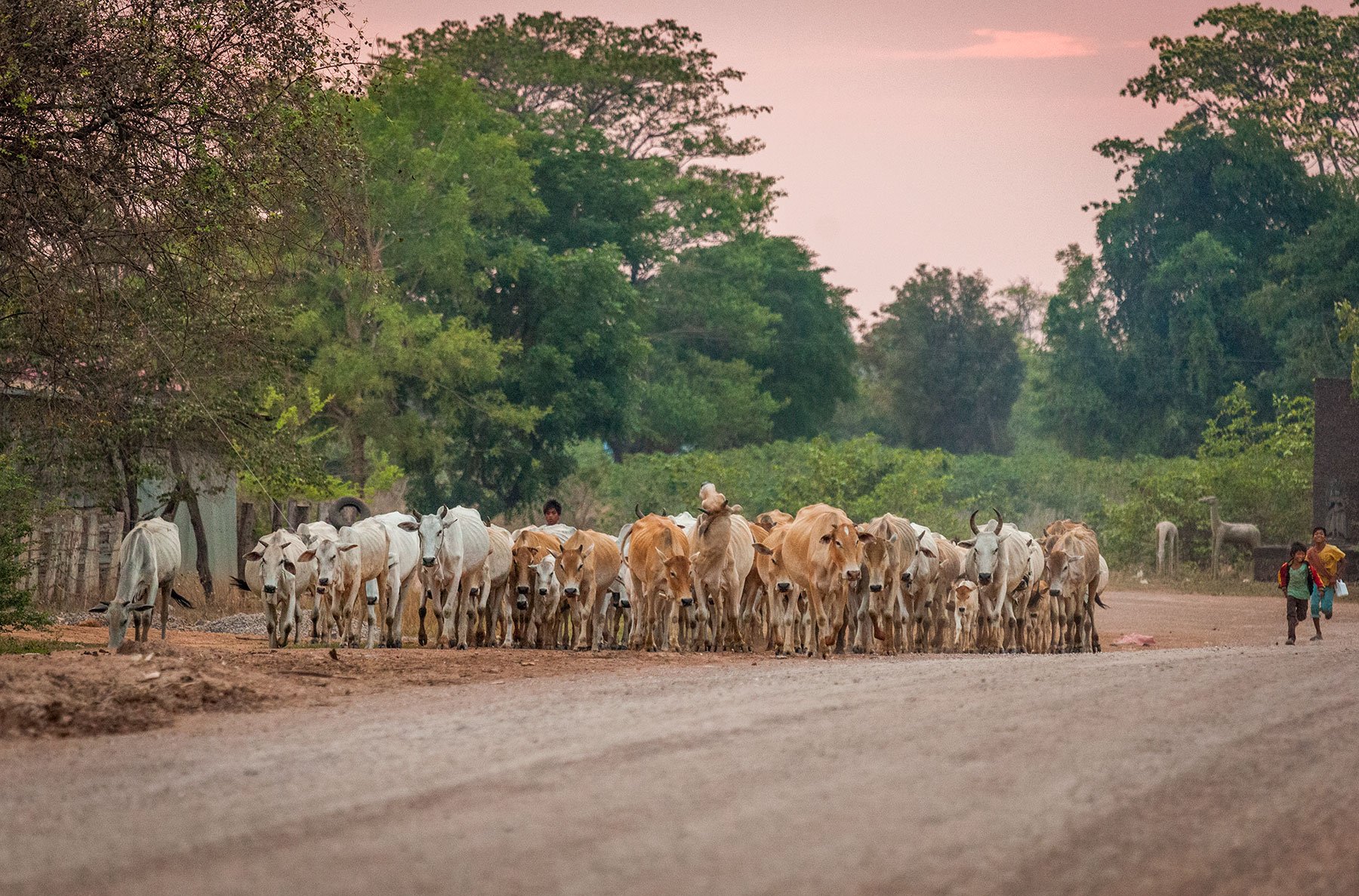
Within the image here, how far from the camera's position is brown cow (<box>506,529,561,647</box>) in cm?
1992

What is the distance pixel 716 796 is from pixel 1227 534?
3209cm

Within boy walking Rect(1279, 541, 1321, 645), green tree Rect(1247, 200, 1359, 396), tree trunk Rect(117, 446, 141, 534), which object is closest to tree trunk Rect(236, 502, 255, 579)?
tree trunk Rect(117, 446, 141, 534)

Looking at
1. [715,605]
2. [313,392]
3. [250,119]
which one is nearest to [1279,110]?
[313,392]

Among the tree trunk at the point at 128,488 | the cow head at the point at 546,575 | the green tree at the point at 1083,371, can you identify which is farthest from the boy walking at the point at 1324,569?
the green tree at the point at 1083,371

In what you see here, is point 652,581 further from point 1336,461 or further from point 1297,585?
point 1336,461

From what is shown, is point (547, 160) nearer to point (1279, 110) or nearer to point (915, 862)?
point (1279, 110)

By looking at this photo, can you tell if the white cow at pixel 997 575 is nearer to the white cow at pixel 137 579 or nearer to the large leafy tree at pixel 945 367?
the white cow at pixel 137 579

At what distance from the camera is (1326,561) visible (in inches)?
759

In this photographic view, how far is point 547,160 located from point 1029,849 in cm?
4176

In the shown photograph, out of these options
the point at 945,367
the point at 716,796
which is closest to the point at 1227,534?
the point at 716,796

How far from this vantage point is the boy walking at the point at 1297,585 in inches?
757

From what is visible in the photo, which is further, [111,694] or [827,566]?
[827,566]

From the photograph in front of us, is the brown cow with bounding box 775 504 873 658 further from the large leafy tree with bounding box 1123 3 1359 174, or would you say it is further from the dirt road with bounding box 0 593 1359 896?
the large leafy tree with bounding box 1123 3 1359 174

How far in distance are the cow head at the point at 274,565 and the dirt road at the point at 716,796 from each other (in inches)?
254
